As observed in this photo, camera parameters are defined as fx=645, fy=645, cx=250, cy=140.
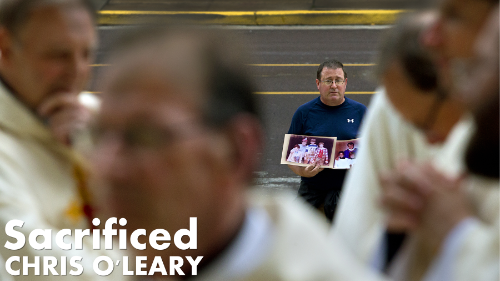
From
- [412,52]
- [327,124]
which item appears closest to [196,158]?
[412,52]

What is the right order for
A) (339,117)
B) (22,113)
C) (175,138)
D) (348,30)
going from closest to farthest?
(175,138)
(22,113)
(339,117)
(348,30)

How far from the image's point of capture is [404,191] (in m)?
1.01

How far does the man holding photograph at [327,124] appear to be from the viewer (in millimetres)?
5062

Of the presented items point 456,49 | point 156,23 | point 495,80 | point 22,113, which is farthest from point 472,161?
point 22,113

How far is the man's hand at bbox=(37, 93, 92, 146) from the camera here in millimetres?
1809

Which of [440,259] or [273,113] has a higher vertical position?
[273,113]

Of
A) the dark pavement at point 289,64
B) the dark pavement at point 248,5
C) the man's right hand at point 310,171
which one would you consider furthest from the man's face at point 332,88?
the dark pavement at point 248,5

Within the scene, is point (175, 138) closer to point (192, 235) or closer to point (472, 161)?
point (192, 235)

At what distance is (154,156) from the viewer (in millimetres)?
853

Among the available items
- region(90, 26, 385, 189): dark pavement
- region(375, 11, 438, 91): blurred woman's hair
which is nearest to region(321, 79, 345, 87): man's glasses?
region(90, 26, 385, 189): dark pavement

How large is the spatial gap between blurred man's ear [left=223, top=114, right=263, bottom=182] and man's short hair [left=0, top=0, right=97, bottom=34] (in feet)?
3.62

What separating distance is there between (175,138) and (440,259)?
0.46 m

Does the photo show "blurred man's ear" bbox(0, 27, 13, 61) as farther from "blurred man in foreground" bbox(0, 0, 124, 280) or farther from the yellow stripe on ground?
the yellow stripe on ground

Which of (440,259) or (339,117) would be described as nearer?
(440,259)
